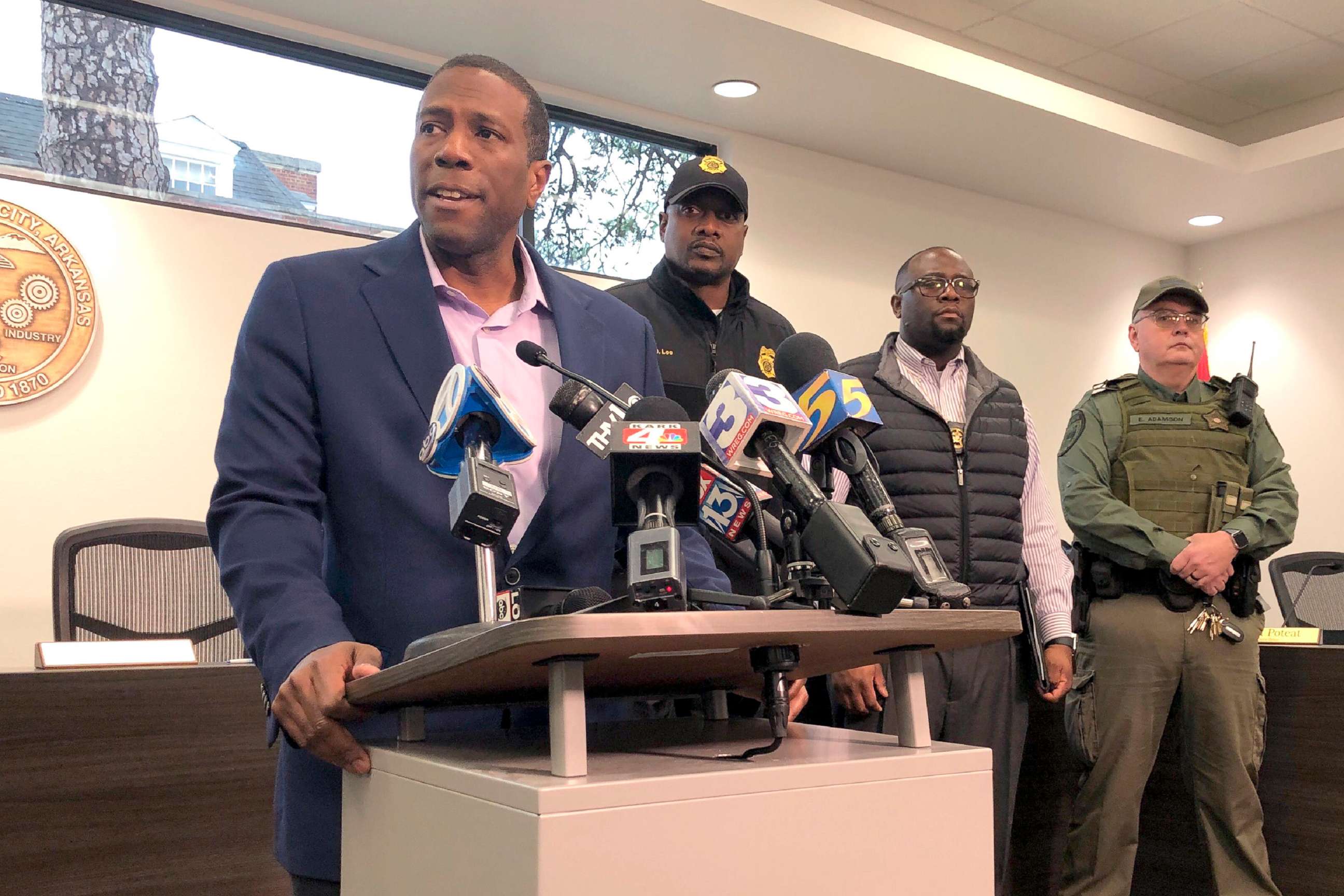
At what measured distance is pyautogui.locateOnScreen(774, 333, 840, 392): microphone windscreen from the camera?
1.05 m

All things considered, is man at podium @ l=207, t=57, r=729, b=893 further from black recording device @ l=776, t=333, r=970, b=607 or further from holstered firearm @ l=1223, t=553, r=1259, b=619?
holstered firearm @ l=1223, t=553, r=1259, b=619

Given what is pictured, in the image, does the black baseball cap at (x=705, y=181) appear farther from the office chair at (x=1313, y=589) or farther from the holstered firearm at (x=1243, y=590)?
the office chair at (x=1313, y=589)

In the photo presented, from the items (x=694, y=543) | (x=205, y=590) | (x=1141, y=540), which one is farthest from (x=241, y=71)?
(x=694, y=543)

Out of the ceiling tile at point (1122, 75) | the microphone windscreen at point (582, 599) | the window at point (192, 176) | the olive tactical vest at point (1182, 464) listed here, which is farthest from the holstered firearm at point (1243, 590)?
the window at point (192, 176)

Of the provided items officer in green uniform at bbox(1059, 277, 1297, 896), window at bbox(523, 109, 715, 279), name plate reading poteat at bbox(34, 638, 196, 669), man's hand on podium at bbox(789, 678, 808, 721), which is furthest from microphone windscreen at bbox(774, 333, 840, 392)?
window at bbox(523, 109, 715, 279)

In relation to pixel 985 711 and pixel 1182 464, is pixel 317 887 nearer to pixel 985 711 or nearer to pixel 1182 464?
pixel 985 711

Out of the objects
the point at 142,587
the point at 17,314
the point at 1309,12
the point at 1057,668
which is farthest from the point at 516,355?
the point at 1309,12

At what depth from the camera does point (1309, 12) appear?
5082 mm

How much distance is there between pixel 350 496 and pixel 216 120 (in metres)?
3.70

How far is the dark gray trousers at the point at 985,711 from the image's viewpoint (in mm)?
2660

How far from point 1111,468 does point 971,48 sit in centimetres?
291

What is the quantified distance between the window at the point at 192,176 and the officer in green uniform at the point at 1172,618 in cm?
309

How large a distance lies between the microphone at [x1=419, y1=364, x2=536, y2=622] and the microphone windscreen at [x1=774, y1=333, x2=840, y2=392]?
0.23m

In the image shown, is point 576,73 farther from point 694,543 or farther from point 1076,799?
point 694,543
